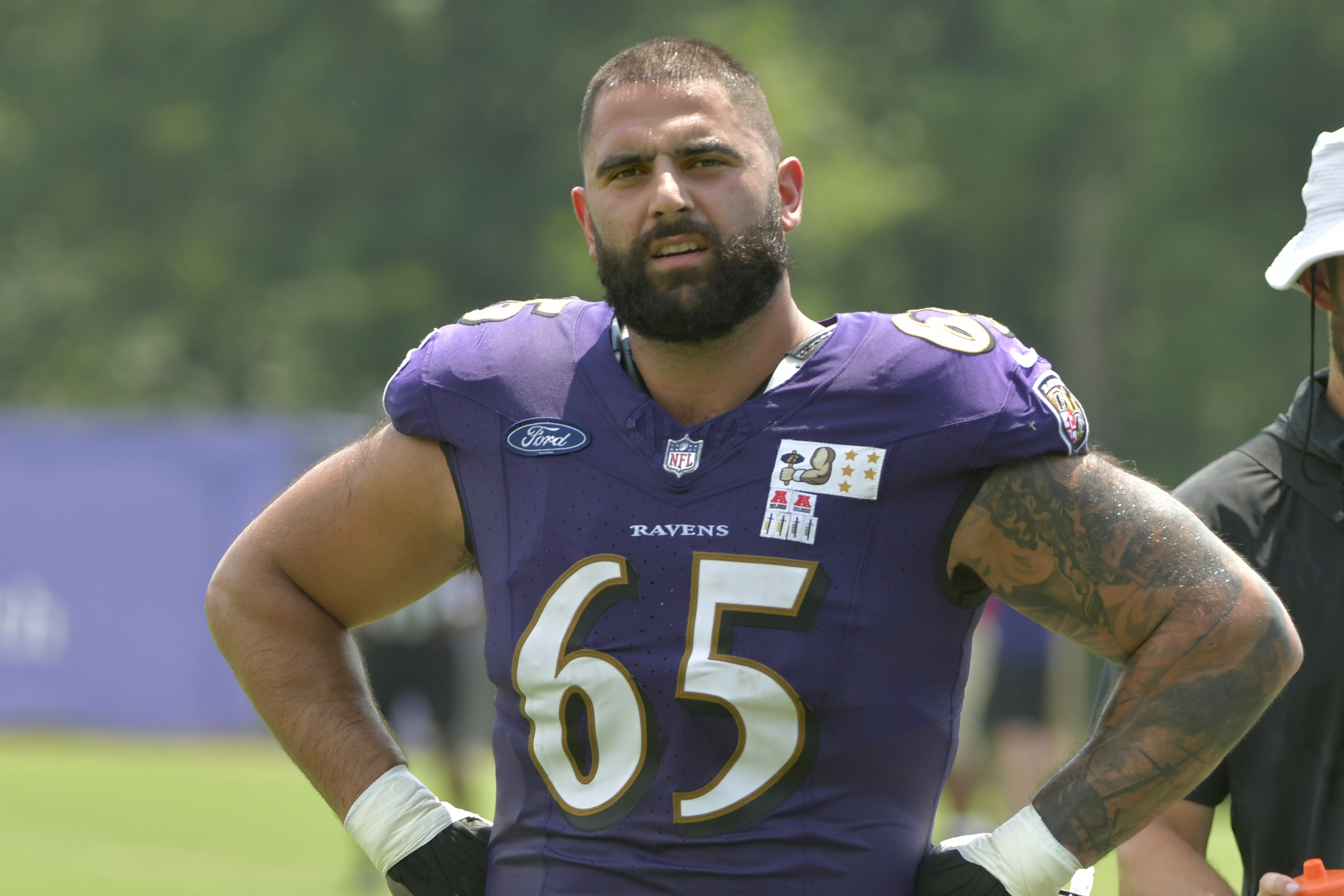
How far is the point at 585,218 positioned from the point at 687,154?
263 mm

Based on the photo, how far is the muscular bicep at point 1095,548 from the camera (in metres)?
2.71

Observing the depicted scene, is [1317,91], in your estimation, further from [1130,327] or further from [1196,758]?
[1196,758]

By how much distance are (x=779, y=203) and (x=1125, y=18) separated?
24.2m

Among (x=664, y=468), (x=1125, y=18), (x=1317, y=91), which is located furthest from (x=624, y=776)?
(x=1125, y=18)

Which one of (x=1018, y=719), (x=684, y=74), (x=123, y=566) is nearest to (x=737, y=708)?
(x=684, y=74)

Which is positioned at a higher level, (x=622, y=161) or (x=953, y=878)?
(x=622, y=161)

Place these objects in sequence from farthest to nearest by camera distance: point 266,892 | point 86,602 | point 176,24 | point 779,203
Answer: point 176,24, point 86,602, point 266,892, point 779,203

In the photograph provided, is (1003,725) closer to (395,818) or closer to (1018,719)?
(1018,719)

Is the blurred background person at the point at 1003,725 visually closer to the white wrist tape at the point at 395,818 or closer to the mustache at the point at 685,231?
the white wrist tape at the point at 395,818

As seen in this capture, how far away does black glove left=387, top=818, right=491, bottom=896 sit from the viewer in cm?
296

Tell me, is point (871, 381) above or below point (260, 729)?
above

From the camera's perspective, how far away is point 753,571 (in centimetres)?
275

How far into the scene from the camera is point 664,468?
2846 millimetres

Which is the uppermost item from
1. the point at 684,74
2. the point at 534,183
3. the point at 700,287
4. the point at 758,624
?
the point at 534,183
